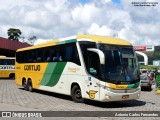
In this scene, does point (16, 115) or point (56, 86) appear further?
point (56, 86)

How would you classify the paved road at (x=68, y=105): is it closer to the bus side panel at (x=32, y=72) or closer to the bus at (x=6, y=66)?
the bus side panel at (x=32, y=72)

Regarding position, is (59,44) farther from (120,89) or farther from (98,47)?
(120,89)

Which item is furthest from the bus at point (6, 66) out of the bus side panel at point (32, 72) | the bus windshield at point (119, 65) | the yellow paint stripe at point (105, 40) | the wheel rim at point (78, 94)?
the bus windshield at point (119, 65)

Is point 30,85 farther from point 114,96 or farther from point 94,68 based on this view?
point 114,96

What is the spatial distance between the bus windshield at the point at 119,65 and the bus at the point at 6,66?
84.4 feet

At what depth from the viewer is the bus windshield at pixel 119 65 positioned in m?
13.5

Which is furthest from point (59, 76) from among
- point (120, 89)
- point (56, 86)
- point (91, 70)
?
point (120, 89)

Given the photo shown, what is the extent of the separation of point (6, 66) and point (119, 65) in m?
26.6

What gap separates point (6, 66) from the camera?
38312 millimetres

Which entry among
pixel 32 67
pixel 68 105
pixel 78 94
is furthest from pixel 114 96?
pixel 32 67

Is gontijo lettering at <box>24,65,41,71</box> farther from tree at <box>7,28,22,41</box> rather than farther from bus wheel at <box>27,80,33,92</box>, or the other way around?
tree at <box>7,28,22,41</box>

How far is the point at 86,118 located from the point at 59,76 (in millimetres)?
6719

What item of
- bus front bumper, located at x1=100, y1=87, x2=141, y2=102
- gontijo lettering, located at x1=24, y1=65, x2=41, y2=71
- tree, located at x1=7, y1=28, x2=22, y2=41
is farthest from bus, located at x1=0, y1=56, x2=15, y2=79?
tree, located at x1=7, y1=28, x2=22, y2=41

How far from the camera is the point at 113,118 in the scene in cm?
1084
